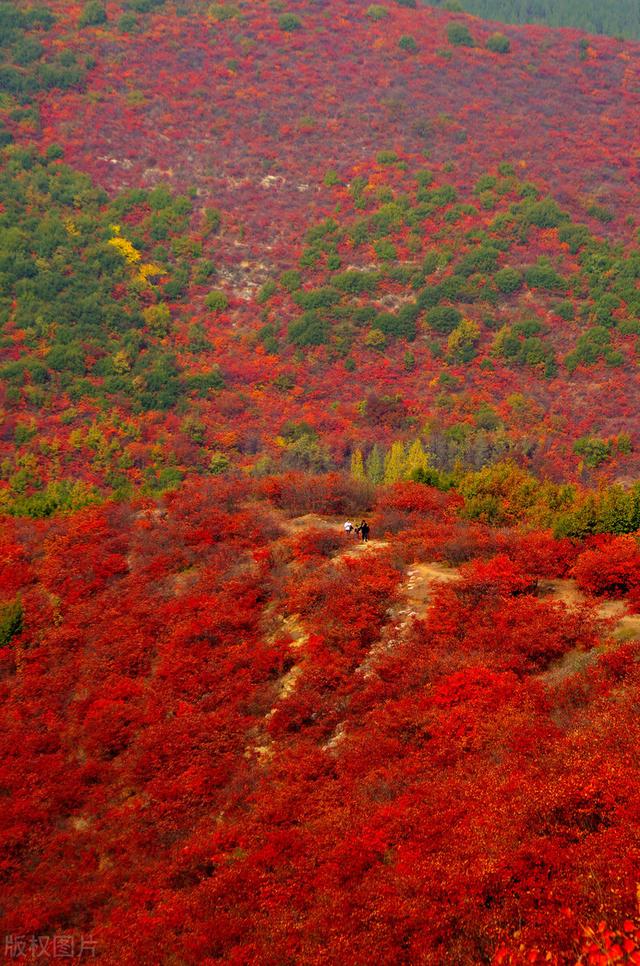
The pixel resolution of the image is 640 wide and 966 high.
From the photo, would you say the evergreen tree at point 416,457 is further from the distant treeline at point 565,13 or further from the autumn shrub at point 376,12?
the distant treeline at point 565,13

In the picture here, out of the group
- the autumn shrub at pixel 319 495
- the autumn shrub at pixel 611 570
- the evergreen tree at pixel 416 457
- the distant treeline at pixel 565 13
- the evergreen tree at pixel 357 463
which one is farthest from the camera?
the distant treeline at pixel 565 13

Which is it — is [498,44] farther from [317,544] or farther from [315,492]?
[317,544]

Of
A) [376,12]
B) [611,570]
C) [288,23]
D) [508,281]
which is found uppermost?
[376,12]

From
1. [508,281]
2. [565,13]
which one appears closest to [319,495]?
[508,281]

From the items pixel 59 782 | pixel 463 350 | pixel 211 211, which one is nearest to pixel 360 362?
pixel 463 350

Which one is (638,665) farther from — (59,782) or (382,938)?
(59,782)

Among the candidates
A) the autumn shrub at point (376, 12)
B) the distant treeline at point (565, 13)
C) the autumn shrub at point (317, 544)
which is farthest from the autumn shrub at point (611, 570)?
the distant treeline at point (565, 13)
